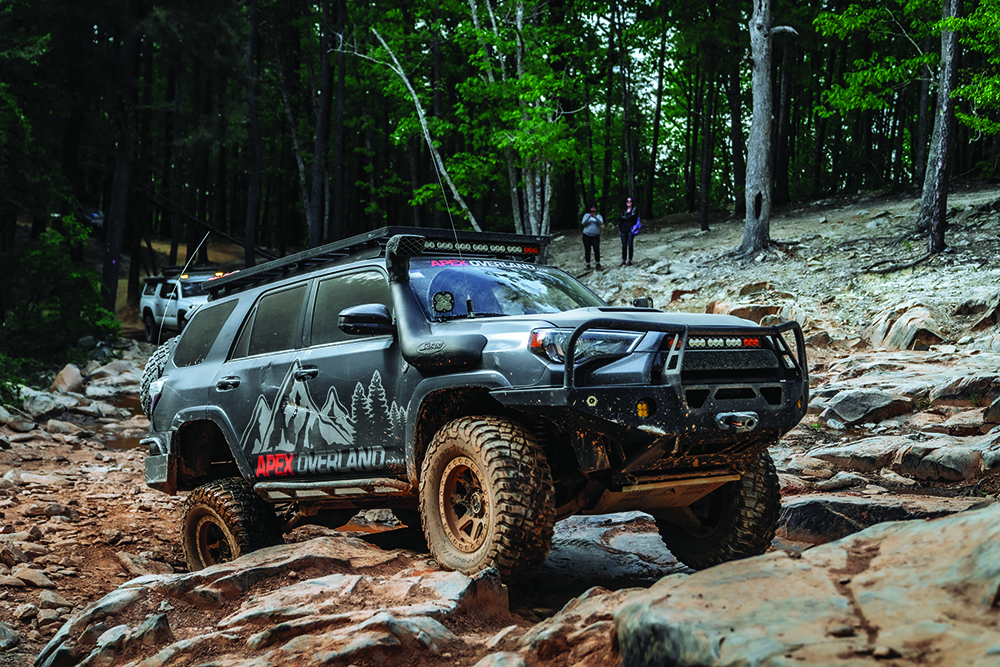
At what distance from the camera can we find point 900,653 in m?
2.33

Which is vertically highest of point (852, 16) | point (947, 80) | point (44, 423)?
point (852, 16)

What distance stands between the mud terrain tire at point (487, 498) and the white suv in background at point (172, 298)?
60.7ft

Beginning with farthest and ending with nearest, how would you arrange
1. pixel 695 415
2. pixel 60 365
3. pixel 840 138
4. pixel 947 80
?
pixel 840 138, pixel 60 365, pixel 947 80, pixel 695 415

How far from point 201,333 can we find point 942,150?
49.3 ft

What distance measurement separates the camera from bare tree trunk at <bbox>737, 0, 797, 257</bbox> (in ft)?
60.8

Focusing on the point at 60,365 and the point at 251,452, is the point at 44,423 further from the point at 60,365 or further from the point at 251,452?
the point at 251,452

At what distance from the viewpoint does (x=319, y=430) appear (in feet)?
17.4

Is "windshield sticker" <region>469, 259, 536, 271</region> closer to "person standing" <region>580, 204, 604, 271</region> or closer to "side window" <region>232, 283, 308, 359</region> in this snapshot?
"side window" <region>232, 283, 308, 359</region>

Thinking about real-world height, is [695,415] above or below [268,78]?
below

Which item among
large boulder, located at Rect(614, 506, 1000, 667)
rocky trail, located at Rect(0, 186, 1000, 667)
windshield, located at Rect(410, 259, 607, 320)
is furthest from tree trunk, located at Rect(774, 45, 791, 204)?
large boulder, located at Rect(614, 506, 1000, 667)

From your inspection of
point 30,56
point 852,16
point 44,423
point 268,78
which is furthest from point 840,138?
point 44,423

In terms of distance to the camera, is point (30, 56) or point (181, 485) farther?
point (30, 56)

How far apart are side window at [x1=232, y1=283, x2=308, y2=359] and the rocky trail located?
1446 millimetres

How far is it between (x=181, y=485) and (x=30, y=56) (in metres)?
17.6
